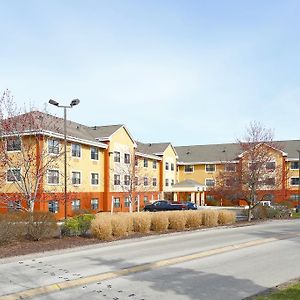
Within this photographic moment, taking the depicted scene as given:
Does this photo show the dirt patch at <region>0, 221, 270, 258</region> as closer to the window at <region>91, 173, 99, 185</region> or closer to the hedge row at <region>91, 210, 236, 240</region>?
the hedge row at <region>91, 210, 236, 240</region>

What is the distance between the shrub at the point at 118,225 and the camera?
63.4 ft

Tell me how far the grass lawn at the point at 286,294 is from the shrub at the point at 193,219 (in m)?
16.4

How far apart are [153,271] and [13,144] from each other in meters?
15.2

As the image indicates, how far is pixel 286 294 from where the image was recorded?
7.95 m

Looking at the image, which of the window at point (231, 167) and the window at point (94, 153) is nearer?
the window at point (231, 167)

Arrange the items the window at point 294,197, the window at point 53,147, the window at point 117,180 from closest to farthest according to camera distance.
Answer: the window at point 53,147, the window at point 117,180, the window at point 294,197

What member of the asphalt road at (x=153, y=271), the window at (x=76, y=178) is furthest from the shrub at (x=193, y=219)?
the window at (x=76, y=178)

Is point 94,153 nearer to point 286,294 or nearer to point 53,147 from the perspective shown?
point 53,147

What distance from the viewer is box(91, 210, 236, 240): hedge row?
1862cm

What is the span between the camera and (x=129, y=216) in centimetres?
2086

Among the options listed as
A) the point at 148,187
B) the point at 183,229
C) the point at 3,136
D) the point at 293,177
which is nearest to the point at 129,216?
the point at 183,229

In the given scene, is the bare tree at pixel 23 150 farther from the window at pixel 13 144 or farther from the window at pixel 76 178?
the window at pixel 76 178

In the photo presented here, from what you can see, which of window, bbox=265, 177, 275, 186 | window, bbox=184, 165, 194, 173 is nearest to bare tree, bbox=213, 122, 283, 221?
window, bbox=265, 177, 275, 186

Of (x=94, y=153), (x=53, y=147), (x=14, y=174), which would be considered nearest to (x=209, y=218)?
(x=53, y=147)
